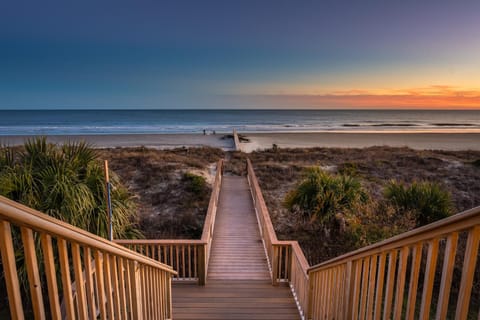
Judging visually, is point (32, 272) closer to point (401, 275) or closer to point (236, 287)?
point (401, 275)

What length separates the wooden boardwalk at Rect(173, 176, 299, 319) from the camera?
4.18 metres

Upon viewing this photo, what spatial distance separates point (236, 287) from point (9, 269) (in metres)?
4.64

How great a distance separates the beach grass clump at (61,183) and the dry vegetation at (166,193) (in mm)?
1667

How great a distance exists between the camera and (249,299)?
458 centimetres

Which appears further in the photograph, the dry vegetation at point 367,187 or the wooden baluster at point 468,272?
the dry vegetation at point 367,187

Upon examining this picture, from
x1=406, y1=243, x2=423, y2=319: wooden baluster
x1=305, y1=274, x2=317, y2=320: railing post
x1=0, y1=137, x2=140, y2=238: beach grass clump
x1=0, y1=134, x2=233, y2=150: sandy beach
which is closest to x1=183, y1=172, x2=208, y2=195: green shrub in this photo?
x1=0, y1=137, x2=140, y2=238: beach grass clump

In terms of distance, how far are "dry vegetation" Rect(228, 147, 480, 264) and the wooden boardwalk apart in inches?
68.3

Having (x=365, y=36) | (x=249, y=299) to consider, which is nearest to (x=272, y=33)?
(x=365, y=36)

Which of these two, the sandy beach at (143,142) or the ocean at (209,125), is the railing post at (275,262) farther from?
the ocean at (209,125)

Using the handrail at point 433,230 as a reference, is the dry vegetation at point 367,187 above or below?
below

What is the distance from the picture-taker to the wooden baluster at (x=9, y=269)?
0.90m

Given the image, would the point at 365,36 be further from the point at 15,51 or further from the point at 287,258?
the point at 15,51

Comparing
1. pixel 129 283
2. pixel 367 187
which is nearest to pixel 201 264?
pixel 129 283

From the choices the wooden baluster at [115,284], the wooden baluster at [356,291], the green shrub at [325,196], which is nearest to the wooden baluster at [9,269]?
the wooden baluster at [115,284]
